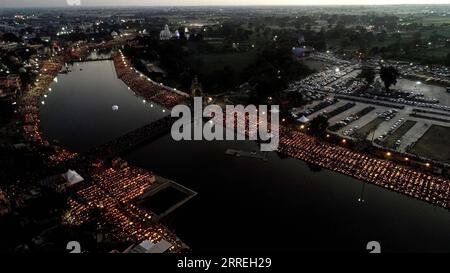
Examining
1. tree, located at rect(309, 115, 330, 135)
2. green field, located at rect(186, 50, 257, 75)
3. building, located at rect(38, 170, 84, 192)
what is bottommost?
building, located at rect(38, 170, 84, 192)

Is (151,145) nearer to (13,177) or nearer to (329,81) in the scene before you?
(13,177)

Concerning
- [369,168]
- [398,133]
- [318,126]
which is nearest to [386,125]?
[398,133]

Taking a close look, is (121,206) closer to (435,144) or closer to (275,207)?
(275,207)

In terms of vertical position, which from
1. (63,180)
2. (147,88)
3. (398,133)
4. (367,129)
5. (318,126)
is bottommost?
(63,180)

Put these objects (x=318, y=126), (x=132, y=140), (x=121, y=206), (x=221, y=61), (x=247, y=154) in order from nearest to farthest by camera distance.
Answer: (x=121, y=206), (x=247, y=154), (x=132, y=140), (x=318, y=126), (x=221, y=61)

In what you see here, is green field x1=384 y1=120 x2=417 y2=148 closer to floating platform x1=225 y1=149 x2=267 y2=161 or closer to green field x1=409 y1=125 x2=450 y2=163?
green field x1=409 y1=125 x2=450 y2=163

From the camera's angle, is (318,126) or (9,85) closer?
(318,126)

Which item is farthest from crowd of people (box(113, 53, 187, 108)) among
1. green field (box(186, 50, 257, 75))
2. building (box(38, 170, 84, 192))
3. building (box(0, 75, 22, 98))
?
building (box(38, 170, 84, 192))
